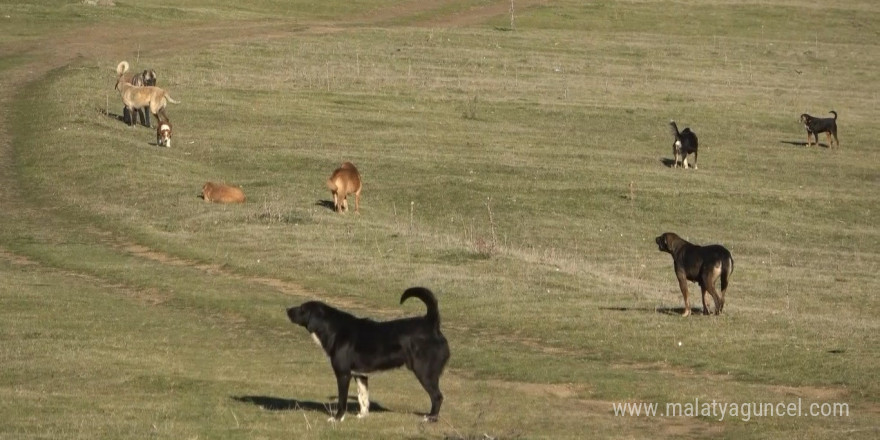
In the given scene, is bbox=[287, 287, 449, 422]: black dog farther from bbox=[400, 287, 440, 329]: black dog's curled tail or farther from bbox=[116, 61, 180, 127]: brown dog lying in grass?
bbox=[116, 61, 180, 127]: brown dog lying in grass

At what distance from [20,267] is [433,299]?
1540cm

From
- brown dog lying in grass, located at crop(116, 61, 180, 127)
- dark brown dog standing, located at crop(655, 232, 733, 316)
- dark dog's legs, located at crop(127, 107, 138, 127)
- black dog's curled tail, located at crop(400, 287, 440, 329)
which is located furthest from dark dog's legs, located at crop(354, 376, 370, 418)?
dark dog's legs, located at crop(127, 107, 138, 127)

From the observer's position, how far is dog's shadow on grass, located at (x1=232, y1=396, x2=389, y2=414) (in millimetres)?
15273

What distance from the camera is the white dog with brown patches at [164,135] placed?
40656 mm

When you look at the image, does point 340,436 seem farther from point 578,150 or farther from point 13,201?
point 578,150

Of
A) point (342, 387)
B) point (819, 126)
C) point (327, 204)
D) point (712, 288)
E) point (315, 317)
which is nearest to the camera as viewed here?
point (342, 387)

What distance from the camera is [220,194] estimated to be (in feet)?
108

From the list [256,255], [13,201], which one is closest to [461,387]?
[256,255]

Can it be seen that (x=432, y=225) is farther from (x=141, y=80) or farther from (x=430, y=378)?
(x=430, y=378)

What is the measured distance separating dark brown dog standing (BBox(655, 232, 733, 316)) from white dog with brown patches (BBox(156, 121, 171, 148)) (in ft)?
70.4

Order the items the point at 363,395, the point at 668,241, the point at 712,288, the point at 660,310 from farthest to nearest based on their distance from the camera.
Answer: the point at 660,310 → the point at 668,241 → the point at 712,288 → the point at 363,395

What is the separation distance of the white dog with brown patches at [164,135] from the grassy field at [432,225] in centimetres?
107

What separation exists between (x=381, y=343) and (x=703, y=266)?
939 centimetres

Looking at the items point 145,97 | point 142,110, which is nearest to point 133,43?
point 142,110
